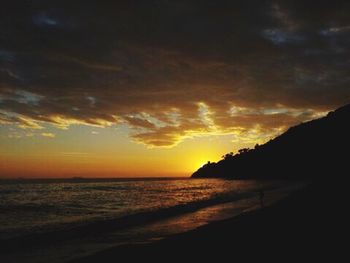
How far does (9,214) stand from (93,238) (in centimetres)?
1834

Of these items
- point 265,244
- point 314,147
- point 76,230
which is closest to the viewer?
point 265,244

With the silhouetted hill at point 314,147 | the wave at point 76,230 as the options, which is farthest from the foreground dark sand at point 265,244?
the silhouetted hill at point 314,147

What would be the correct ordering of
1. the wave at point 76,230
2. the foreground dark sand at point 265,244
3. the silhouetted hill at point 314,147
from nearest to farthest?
the foreground dark sand at point 265,244 → the wave at point 76,230 → the silhouetted hill at point 314,147

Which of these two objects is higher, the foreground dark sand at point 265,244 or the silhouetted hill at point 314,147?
the silhouetted hill at point 314,147

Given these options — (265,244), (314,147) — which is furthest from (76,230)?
(314,147)

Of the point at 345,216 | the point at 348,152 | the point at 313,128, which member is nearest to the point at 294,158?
the point at 313,128

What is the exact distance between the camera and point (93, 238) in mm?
19891

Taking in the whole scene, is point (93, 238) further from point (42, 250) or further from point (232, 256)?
point (232, 256)

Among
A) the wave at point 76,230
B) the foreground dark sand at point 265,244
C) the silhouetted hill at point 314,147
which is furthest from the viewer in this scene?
the silhouetted hill at point 314,147

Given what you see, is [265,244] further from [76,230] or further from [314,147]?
[314,147]

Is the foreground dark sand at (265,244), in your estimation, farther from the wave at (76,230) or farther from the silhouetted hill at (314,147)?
the silhouetted hill at (314,147)

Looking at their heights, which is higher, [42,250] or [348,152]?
[348,152]

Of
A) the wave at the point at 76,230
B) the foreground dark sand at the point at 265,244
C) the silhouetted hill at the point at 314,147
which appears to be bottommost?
the wave at the point at 76,230

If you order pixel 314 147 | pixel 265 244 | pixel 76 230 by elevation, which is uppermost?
pixel 314 147
